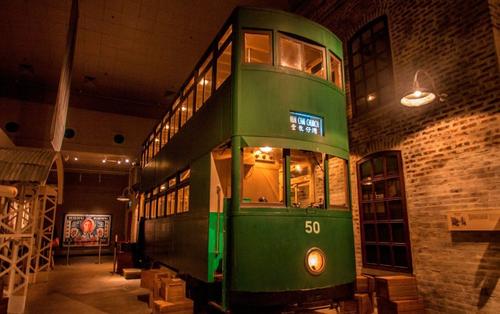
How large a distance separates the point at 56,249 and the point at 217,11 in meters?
19.5

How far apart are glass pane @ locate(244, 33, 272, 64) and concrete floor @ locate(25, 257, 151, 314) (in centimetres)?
567

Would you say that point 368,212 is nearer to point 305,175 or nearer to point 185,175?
point 305,175

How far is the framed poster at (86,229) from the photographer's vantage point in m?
22.1

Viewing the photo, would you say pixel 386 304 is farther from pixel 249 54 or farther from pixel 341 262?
pixel 249 54

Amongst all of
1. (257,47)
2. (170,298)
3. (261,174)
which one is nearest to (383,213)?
(261,174)

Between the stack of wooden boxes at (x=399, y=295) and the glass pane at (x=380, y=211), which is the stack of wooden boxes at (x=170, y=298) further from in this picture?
the glass pane at (x=380, y=211)

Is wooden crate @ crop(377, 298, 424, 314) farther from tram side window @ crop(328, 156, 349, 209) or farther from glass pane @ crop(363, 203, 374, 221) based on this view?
tram side window @ crop(328, 156, 349, 209)

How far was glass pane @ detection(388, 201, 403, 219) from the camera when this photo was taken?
6.69 metres

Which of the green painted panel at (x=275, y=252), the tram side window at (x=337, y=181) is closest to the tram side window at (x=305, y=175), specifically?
the green painted panel at (x=275, y=252)

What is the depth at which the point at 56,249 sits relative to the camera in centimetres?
2198

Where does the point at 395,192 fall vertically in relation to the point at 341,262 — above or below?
Result: above

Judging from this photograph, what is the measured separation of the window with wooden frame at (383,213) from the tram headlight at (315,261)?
2.35 m

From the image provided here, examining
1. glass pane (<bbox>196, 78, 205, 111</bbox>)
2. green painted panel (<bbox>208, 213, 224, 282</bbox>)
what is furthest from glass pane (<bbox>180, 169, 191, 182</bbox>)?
green painted panel (<bbox>208, 213, 224, 282</bbox>)

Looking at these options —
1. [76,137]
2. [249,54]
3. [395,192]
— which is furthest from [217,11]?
[76,137]
